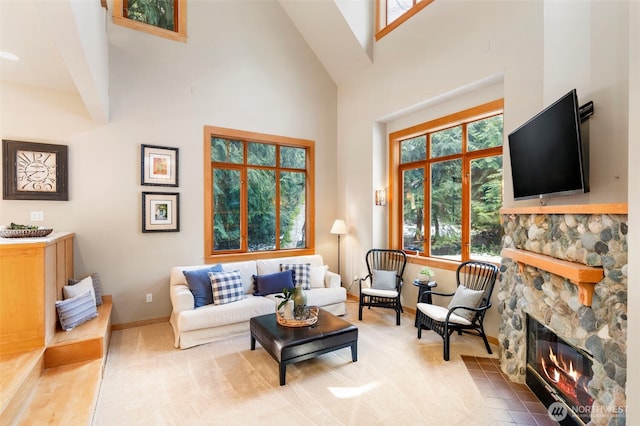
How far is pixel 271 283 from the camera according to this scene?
14.5ft

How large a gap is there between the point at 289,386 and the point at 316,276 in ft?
6.99

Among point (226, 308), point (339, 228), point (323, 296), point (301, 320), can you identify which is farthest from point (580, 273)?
point (339, 228)

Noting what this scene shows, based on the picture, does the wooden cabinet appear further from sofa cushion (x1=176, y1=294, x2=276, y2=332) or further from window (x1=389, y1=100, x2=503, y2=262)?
window (x1=389, y1=100, x2=503, y2=262)

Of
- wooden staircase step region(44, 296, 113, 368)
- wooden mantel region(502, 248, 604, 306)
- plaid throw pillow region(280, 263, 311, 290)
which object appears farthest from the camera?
plaid throw pillow region(280, 263, 311, 290)

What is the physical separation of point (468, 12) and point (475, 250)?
293 centimetres

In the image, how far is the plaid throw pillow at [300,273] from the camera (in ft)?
15.3

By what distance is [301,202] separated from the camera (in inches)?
228

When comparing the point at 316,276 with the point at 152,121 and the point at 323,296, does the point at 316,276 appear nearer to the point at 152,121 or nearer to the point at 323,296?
the point at 323,296

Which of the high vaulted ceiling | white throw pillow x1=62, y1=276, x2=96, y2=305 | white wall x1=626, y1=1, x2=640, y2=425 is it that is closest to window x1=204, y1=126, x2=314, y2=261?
white throw pillow x1=62, y1=276, x2=96, y2=305

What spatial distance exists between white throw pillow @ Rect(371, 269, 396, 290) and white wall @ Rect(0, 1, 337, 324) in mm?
2655

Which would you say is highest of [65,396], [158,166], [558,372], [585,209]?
[158,166]

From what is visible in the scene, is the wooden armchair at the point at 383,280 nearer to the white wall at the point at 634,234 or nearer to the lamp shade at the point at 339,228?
the lamp shade at the point at 339,228

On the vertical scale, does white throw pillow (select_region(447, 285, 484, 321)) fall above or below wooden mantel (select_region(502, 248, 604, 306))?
below

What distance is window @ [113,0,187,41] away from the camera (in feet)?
13.9
